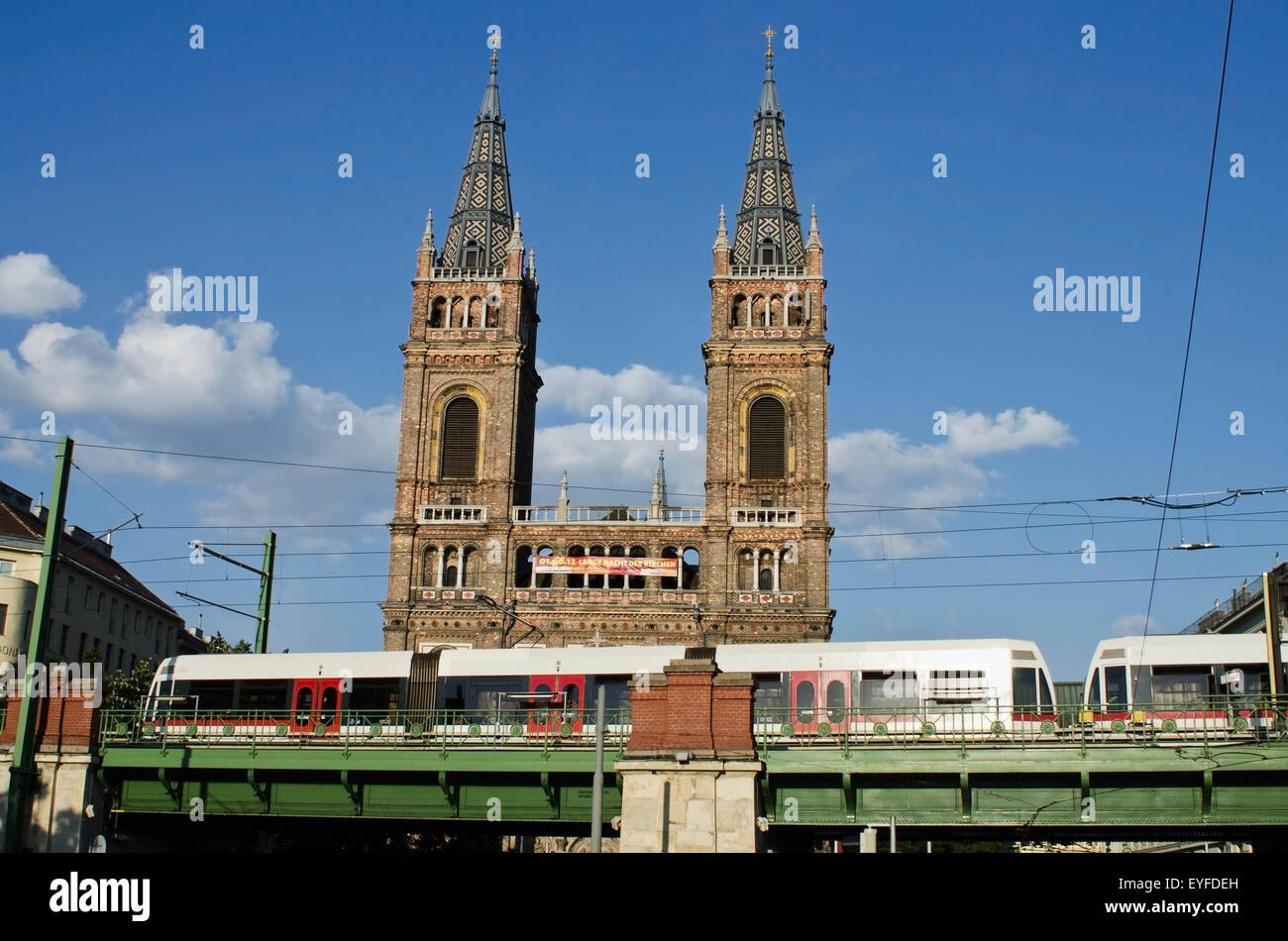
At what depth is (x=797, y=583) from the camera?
78062 mm

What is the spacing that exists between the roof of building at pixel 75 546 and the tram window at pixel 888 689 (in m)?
39.3

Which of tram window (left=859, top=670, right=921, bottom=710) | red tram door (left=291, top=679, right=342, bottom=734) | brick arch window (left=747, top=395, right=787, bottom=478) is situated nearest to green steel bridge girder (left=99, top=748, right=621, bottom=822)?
red tram door (left=291, top=679, right=342, bottom=734)

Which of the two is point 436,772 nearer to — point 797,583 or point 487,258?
point 797,583

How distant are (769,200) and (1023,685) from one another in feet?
176

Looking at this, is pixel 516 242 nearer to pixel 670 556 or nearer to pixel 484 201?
pixel 484 201

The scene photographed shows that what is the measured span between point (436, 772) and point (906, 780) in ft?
35.2

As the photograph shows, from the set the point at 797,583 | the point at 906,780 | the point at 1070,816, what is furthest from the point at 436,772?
the point at 797,583

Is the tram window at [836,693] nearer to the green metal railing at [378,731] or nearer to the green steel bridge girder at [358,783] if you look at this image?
the green metal railing at [378,731]

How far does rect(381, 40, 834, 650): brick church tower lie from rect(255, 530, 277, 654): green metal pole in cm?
2635

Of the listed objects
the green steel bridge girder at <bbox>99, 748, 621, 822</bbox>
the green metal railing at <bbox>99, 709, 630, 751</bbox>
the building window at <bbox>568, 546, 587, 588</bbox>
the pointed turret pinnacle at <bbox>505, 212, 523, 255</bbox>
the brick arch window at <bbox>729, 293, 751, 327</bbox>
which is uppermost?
the pointed turret pinnacle at <bbox>505, 212, 523, 255</bbox>

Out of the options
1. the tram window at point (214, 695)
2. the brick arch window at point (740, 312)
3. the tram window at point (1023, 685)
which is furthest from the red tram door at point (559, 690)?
the brick arch window at point (740, 312)

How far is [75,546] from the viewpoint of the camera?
266 ft

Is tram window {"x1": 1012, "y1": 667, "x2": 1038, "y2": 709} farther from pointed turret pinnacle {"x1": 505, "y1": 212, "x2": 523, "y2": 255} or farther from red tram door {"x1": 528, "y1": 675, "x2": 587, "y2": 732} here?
pointed turret pinnacle {"x1": 505, "y1": 212, "x2": 523, "y2": 255}

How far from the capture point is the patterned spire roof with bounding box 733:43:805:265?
86.8 m
